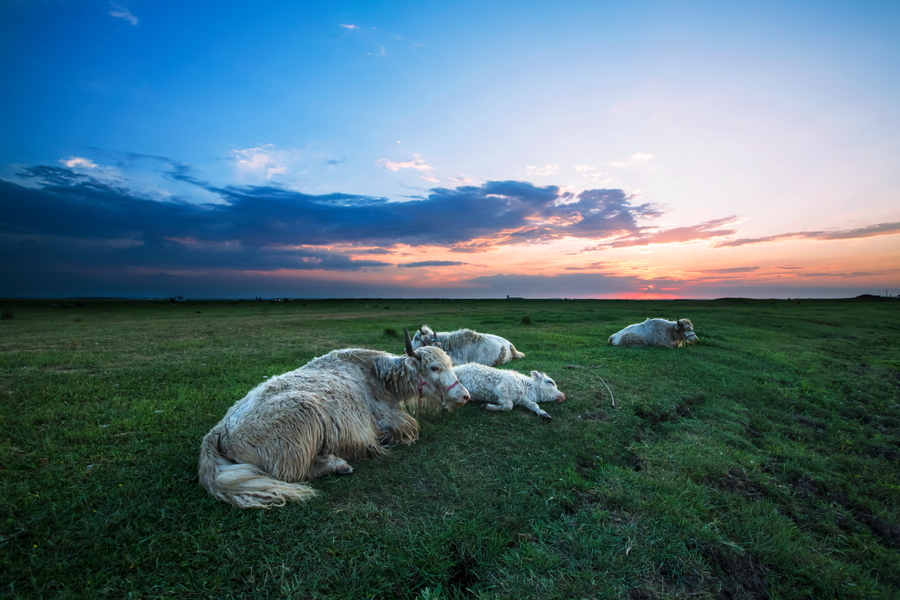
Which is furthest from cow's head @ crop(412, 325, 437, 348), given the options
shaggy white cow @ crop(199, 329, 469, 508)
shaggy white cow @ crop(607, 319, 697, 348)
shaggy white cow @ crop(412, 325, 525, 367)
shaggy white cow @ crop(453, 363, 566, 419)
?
shaggy white cow @ crop(607, 319, 697, 348)

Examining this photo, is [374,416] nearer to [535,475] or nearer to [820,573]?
[535,475]

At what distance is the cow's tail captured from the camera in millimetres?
3646

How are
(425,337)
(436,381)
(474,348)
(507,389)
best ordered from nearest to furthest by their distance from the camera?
1. (436,381)
2. (507,389)
3. (425,337)
4. (474,348)

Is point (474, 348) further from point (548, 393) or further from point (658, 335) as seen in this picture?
point (658, 335)

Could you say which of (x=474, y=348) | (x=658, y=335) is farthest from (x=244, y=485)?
(x=658, y=335)

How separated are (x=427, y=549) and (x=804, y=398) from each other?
1023 centimetres

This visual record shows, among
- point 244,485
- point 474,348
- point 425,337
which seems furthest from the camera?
point 474,348

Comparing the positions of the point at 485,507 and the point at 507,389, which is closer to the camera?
the point at 485,507

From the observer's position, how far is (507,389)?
7.17m

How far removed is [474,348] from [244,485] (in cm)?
850

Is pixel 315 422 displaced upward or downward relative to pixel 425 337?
downward

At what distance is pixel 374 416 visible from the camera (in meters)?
5.45

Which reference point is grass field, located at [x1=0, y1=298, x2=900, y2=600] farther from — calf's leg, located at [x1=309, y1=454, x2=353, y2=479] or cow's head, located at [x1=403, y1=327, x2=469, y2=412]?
cow's head, located at [x1=403, y1=327, x2=469, y2=412]

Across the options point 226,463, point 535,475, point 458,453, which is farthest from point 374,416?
point 535,475
